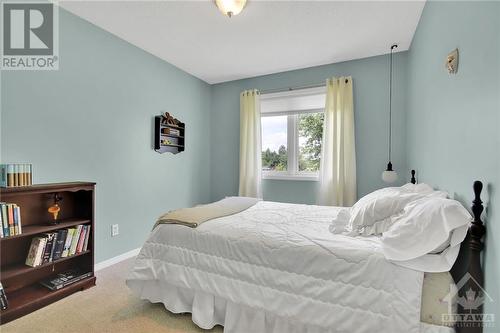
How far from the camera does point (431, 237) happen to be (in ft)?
3.73

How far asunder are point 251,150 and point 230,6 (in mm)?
2055

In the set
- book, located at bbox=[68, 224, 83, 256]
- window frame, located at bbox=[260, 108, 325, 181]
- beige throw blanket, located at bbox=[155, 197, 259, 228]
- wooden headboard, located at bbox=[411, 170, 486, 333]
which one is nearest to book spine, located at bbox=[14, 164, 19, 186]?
book, located at bbox=[68, 224, 83, 256]

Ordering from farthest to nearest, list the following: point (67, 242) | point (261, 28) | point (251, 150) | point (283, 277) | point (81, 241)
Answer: point (251, 150) < point (261, 28) < point (81, 241) < point (67, 242) < point (283, 277)

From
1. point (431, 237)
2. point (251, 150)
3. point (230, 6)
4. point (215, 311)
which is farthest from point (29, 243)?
point (431, 237)

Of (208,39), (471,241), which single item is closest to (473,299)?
(471,241)

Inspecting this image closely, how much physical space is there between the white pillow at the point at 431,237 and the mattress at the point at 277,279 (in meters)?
0.07

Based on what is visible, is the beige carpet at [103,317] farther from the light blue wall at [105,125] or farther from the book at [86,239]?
the light blue wall at [105,125]

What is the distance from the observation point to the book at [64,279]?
200cm

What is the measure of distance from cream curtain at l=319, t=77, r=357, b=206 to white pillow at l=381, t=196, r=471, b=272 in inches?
78.8

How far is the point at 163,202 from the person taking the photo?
11.0ft

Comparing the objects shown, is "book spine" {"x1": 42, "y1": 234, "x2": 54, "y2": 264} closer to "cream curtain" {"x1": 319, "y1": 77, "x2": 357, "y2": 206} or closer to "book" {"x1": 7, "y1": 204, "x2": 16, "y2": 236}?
"book" {"x1": 7, "y1": 204, "x2": 16, "y2": 236}

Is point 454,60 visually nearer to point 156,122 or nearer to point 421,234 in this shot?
point 421,234

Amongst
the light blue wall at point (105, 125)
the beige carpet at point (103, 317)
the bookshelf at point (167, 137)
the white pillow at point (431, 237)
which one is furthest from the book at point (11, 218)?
the white pillow at point (431, 237)

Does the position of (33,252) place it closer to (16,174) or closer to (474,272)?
(16,174)
